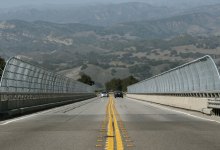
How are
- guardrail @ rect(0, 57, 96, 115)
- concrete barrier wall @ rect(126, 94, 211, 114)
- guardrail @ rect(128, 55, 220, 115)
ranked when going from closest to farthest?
guardrail @ rect(128, 55, 220, 115) → guardrail @ rect(0, 57, 96, 115) → concrete barrier wall @ rect(126, 94, 211, 114)

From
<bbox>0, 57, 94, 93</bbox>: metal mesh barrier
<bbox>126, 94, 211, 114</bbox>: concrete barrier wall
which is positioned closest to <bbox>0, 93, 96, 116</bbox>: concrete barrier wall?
<bbox>0, 57, 94, 93</bbox>: metal mesh barrier

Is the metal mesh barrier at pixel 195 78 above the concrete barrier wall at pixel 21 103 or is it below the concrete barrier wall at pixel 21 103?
above

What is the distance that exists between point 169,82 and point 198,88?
50.5 feet

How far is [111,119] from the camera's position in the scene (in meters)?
23.2

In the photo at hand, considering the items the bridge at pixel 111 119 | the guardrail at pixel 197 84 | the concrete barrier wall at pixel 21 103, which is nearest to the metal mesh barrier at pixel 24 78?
the bridge at pixel 111 119

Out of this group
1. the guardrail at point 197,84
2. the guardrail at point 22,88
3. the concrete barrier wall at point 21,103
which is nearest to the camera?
the concrete barrier wall at point 21,103

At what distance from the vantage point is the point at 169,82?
1870 inches

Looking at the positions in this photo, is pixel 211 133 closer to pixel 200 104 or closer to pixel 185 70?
pixel 200 104

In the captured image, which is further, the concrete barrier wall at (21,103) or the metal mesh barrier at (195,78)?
the metal mesh barrier at (195,78)

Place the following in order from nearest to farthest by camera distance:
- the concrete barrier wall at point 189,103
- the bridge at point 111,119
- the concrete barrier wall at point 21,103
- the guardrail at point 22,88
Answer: the bridge at point 111,119, the concrete barrier wall at point 21,103, the guardrail at point 22,88, the concrete barrier wall at point 189,103

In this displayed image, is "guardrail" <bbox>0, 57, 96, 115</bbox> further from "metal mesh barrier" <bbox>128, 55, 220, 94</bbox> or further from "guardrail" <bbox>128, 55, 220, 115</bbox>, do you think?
"metal mesh barrier" <bbox>128, 55, 220, 94</bbox>

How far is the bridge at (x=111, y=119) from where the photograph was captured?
1304cm

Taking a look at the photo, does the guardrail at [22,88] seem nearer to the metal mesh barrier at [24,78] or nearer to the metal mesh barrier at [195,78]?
the metal mesh barrier at [24,78]

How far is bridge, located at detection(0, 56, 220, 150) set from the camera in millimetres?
13039
